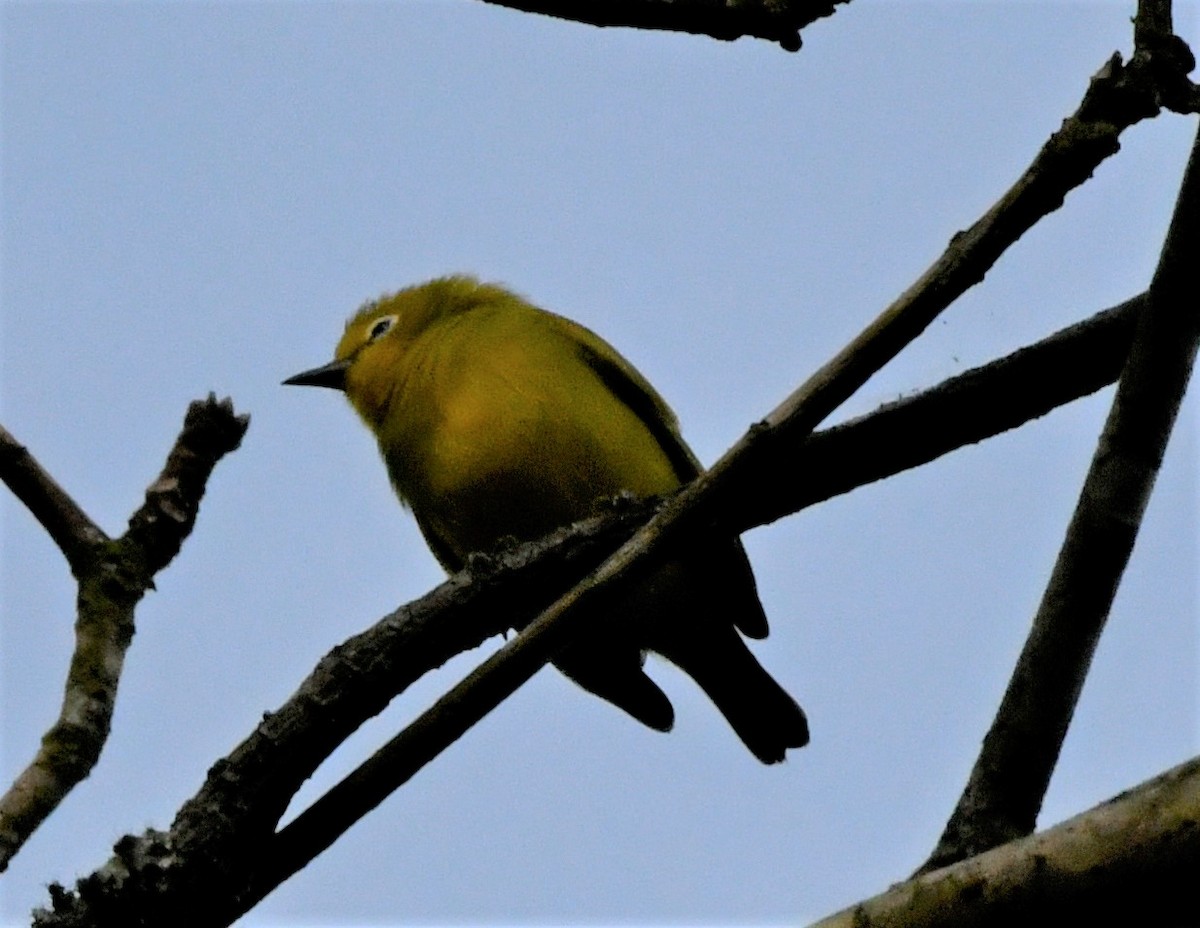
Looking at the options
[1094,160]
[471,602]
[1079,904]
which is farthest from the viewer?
[471,602]

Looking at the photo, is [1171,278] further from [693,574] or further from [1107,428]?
[693,574]

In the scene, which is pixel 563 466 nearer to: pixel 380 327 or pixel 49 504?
pixel 380 327

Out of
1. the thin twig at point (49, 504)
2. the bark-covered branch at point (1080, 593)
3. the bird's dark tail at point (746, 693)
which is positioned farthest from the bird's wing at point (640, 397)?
the thin twig at point (49, 504)

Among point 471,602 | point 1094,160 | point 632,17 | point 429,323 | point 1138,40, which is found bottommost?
point 471,602

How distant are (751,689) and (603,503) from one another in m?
1.68

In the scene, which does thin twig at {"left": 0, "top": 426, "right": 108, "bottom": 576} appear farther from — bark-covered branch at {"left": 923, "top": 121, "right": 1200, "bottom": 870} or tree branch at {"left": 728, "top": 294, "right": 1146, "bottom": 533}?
bark-covered branch at {"left": 923, "top": 121, "right": 1200, "bottom": 870}

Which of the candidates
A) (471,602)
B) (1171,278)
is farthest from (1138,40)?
(471,602)

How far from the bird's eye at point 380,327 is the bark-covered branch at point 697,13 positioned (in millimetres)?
3985

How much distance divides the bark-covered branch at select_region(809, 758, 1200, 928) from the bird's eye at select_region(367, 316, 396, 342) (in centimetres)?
496

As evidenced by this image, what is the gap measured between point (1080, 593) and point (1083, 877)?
962 millimetres

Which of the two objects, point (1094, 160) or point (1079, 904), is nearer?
point (1079, 904)

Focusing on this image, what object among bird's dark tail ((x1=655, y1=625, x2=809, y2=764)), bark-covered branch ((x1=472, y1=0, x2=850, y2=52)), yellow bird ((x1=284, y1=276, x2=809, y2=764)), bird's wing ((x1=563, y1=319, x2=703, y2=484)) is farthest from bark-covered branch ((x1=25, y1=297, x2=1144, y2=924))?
bird's dark tail ((x1=655, y1=625, x2=809, y2=764))

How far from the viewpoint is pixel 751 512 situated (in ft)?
11.5

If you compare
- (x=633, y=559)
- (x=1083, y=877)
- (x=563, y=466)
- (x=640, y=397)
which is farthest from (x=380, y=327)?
(x=1083, y=877)
